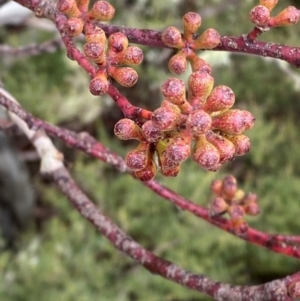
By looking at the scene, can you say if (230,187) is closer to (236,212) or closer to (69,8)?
(236,212)

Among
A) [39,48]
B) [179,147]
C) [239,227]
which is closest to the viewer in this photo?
[179,147]

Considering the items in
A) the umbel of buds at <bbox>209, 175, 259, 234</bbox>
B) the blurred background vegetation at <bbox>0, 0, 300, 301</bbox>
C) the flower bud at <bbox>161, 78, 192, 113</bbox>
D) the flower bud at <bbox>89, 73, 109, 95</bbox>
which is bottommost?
the blurred background vegetation at <bbox>0, 0, 300, 301</bbox>

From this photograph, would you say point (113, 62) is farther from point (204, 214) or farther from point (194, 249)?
point (194, 249)

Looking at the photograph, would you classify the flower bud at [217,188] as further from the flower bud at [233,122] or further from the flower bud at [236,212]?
the flower bud at [233,122]

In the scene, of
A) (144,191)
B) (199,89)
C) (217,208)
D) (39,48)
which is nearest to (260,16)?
(199,89)

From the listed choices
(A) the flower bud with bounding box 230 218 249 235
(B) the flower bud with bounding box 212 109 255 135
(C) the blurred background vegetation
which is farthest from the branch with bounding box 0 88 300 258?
(C) the blurred background vegetation

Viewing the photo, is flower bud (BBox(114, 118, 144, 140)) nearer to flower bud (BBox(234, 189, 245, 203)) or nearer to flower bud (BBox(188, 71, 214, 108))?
flower bud (BBox(188, 71, 214, 108))
